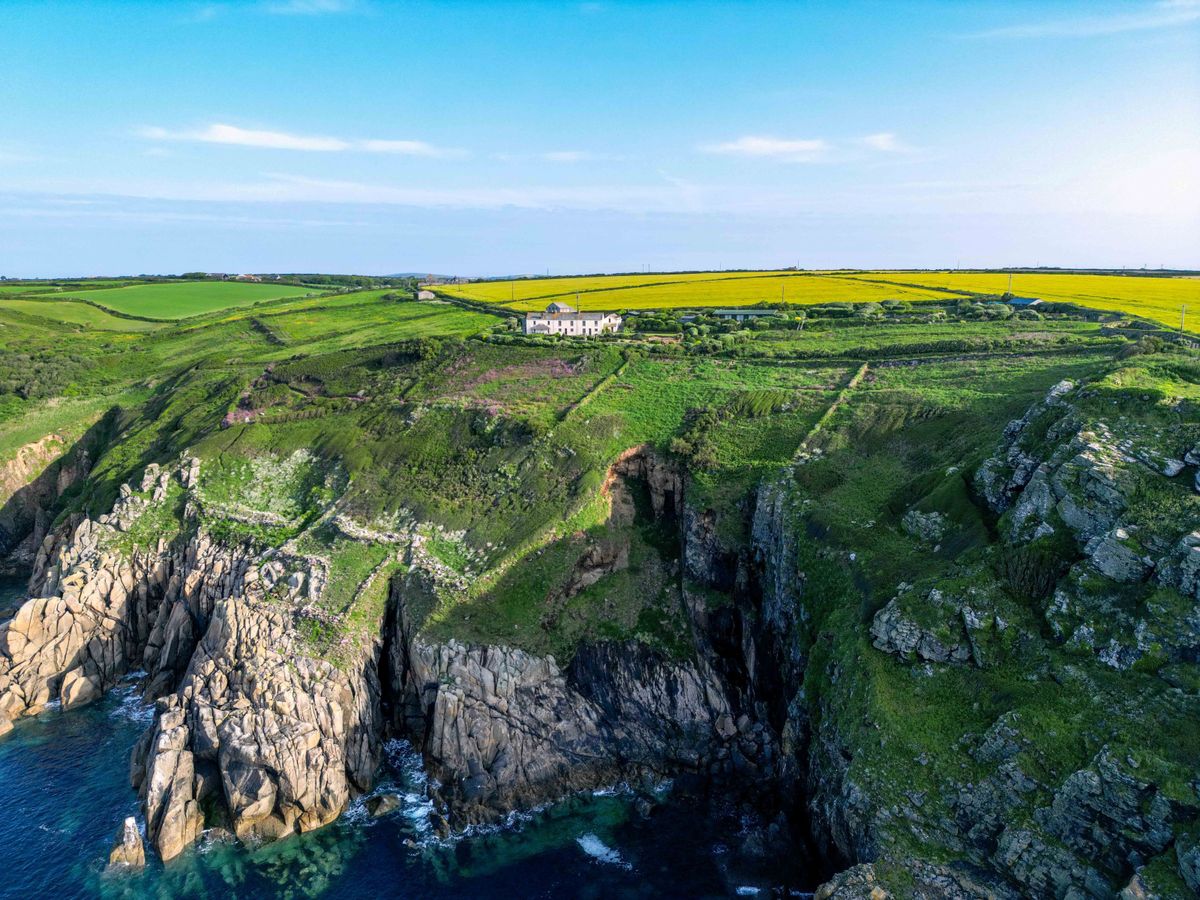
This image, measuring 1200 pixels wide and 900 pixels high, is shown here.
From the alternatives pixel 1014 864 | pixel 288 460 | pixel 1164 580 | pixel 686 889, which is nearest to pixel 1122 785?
pixel 1014 864

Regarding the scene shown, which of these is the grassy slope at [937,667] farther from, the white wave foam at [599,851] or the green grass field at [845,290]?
the green grass field at [845,290]

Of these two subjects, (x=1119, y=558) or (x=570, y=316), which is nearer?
(x=1119, y=558)

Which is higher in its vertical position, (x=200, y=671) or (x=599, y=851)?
(x=200, y=671)

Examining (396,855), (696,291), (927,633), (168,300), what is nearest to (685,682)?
(927,633)

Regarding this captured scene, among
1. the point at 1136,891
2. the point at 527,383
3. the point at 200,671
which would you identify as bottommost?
the point at 200,671

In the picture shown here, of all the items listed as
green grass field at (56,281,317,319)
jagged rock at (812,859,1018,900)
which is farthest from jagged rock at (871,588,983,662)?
green grass field at (56,281,317,319)

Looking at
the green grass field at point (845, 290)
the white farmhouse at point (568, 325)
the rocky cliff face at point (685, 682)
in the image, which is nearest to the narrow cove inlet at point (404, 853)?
the rocky cliff face at point (685, 682)

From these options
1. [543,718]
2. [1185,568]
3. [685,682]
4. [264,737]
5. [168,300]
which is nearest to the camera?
[1185,568]

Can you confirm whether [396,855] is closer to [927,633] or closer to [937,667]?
[937,667]
